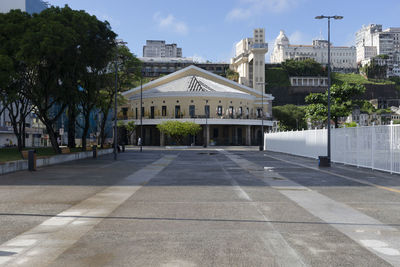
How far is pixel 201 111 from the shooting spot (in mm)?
85438

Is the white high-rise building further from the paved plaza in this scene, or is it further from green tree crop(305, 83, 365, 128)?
the paved plaza

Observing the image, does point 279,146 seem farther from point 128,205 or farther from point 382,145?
point 128,205

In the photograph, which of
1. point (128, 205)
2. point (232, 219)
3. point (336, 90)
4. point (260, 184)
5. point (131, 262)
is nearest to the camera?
point (131, 262)

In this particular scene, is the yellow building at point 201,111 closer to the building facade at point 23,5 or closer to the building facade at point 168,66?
the building facade at point 23,5

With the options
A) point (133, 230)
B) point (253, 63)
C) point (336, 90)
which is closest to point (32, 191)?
point (133, 230)

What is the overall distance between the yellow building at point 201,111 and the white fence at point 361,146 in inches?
1798

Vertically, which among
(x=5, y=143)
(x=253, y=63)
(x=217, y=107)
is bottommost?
(x=5, y=143)

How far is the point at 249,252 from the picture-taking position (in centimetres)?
646

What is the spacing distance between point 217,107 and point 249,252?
80.3 m

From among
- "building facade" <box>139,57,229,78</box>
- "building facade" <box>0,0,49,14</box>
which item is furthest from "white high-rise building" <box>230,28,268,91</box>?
"building facade" <box>0,0,49,14</box>

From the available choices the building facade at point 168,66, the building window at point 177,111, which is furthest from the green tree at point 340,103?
the building facade at point 168,66

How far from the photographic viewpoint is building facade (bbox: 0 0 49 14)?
274 feet

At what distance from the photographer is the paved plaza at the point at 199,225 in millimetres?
6199

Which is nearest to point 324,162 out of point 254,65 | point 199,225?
point 199,225
